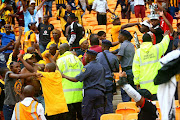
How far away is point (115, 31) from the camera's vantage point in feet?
38.0

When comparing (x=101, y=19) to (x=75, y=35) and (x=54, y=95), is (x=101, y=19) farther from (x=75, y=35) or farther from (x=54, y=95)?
(x=54, y=95)

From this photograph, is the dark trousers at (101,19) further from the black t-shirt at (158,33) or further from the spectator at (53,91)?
the spectator at (53,91)

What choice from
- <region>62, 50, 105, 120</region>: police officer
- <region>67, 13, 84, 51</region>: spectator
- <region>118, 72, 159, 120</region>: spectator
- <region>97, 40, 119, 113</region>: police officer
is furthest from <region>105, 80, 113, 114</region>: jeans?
<region>118, 72, 159, 120</region>: spectator

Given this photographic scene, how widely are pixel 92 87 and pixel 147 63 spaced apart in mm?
1247

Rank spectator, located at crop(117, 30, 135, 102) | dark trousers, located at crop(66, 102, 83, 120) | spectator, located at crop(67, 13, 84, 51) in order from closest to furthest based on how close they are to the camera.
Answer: dark trousers, located at crop(66, 102, 83, 120) < spectator, located at crop(117, 30, 135, 102) < spectator, located at crop(67, 13, 84, 51)

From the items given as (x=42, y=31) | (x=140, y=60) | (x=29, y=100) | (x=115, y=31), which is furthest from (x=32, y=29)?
(x=29, y=100)

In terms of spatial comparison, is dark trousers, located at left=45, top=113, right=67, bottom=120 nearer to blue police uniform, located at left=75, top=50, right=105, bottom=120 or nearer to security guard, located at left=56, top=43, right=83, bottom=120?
security guard, located at left=56, top=43, right=83, bottom=120

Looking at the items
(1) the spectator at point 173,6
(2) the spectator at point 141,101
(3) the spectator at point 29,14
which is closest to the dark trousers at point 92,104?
(2) the spectator at point 141,101

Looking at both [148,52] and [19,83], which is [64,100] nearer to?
[19,83]

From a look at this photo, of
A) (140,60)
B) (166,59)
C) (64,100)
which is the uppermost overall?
(166,59)

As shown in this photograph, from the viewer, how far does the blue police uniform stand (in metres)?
7.63

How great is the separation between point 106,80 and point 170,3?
27.2 feet

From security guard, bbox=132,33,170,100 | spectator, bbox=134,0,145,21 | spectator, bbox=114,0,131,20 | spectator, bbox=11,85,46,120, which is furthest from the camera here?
spectator, bbox=114,0,131,20

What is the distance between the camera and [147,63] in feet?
25.3
